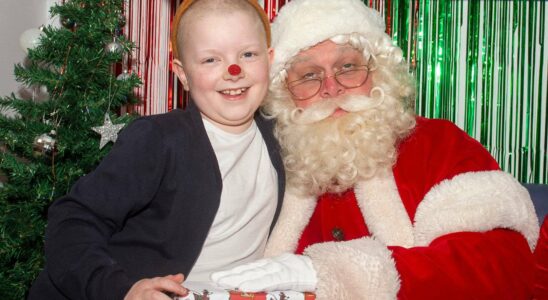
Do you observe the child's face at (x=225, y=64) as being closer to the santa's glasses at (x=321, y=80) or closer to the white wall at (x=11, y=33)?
the santa's glasses at (x=321, y=80)

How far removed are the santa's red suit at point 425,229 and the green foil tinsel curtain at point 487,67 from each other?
1.28 m

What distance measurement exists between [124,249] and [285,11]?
119cm

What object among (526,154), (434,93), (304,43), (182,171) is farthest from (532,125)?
(182,171)

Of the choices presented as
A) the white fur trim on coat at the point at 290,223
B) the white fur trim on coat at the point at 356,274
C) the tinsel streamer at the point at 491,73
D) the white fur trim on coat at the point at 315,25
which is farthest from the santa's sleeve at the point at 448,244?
the tinsel streamer at the point at 491,73

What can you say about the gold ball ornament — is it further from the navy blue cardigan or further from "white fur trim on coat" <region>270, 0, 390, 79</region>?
"white fur trim on coat" <region>270, 0, 390, 79</region>

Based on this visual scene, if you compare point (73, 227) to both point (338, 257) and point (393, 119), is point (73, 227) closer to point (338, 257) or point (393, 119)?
point (338, 257)

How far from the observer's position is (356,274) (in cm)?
152

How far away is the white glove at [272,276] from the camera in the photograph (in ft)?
4.65

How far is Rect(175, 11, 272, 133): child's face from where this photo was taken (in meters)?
1.79

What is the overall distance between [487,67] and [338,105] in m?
1.63

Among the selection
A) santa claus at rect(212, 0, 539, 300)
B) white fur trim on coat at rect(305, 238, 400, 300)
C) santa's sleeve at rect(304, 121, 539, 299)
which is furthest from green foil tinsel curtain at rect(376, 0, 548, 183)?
white fur trim on coat at rect(305, 238, 400, 300)

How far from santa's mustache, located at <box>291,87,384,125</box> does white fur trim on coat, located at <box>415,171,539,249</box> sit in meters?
0.43

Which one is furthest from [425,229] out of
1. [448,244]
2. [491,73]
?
[491,73]

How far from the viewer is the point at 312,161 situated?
6.82 feet
